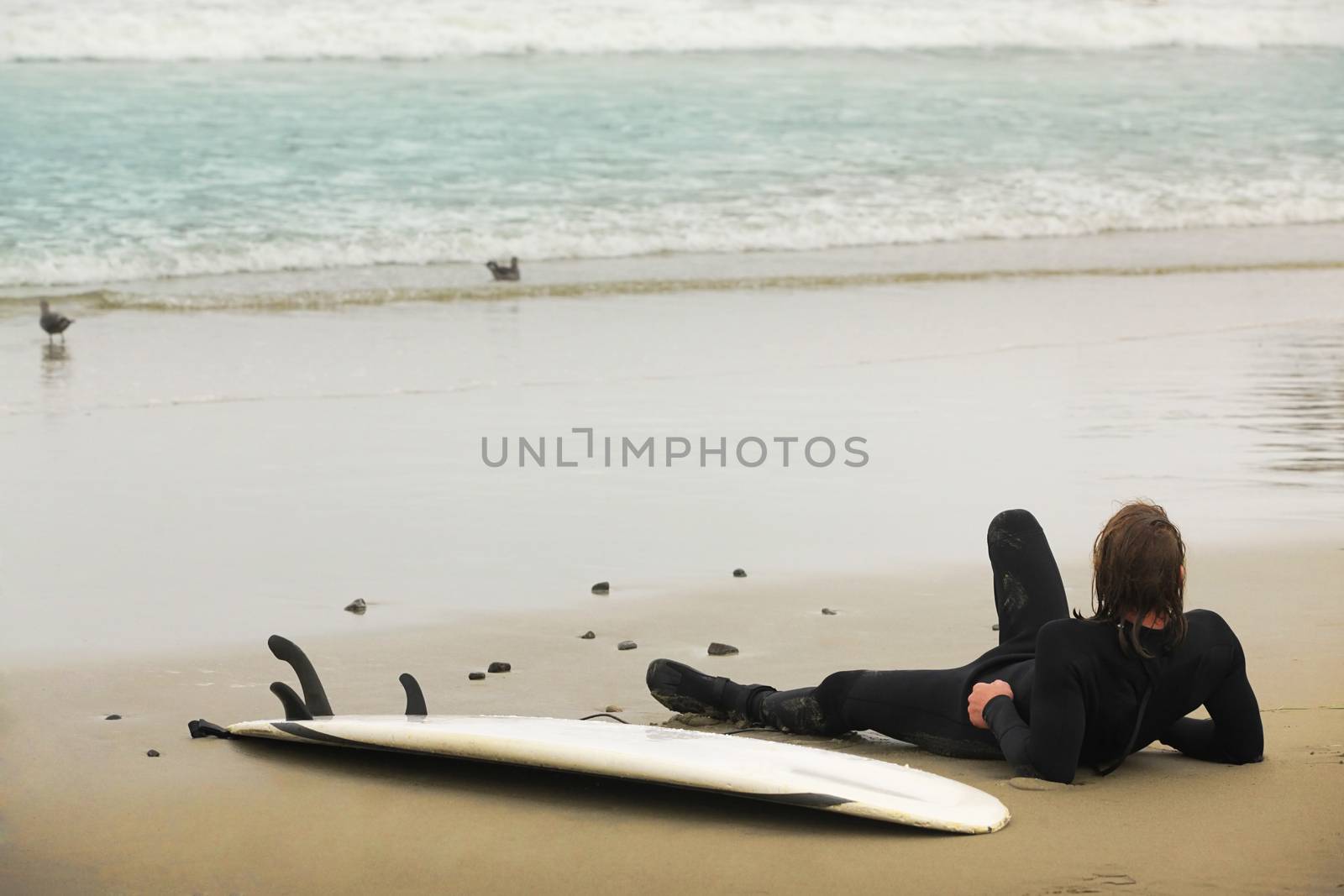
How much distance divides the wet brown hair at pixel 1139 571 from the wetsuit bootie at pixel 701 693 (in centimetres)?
102

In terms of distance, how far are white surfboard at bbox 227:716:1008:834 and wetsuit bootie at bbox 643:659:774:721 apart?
1.47 ft

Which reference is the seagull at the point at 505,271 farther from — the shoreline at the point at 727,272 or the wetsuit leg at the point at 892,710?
the wetsuit leg at the point at 892,710

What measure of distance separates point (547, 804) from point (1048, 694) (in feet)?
3.66

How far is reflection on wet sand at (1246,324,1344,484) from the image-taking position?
8156 millimetres

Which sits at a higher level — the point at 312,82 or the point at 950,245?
the point at 312,82

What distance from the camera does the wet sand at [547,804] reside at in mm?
3174

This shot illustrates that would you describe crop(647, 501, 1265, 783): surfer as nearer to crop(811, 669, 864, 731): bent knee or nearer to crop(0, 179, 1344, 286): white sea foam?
crop(811, 669, 864, 731): bent knee

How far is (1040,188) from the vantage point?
25.2 meters

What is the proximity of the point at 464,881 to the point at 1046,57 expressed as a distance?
4113cm

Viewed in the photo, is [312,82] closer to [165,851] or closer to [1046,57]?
[1046,57]

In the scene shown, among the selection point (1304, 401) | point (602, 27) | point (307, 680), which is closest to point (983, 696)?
point (307, 680)

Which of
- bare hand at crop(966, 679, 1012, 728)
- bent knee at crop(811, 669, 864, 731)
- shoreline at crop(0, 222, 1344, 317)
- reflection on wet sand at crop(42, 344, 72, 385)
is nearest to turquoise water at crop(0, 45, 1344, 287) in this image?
shoreline at crop(0, 222, 1344, 317)

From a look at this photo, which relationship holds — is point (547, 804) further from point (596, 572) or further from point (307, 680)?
point (596, 572)

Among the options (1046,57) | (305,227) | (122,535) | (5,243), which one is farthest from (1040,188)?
(122,535)
